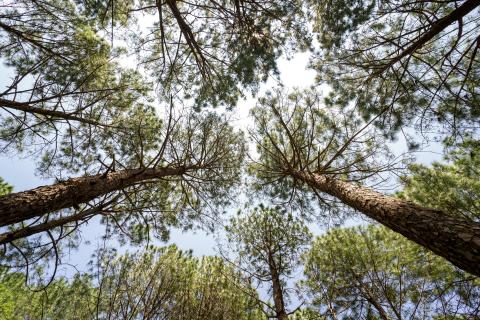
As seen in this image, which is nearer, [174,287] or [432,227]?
[432,227]

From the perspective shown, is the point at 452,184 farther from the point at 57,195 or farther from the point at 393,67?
the point at 57,195

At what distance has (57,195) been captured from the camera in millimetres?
3039

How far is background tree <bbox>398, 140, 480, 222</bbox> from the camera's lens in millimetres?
5098

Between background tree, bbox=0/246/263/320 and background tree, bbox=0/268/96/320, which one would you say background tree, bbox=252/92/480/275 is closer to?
background tree, bbox=0/246/263/320

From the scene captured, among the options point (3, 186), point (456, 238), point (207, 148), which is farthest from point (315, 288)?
point (3, 186)

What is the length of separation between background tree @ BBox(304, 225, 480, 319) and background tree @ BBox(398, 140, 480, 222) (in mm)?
1219

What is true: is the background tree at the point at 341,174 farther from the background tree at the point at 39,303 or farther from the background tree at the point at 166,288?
the background tree at the point at 39,303

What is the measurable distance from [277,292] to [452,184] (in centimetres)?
411

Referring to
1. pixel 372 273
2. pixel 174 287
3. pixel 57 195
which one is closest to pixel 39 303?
pixel 174 287

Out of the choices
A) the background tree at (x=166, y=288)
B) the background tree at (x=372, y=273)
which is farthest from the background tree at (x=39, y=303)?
the background tree at (x=372, y=273)

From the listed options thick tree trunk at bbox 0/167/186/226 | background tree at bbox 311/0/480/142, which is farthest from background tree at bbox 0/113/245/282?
background tree at bbox 311/0/480/142

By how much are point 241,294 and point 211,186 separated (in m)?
2.49

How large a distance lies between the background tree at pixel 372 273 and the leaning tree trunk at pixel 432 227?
2.91 m

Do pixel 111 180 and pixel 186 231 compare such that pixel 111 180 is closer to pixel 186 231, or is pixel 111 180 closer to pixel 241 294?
pixel 186 231
